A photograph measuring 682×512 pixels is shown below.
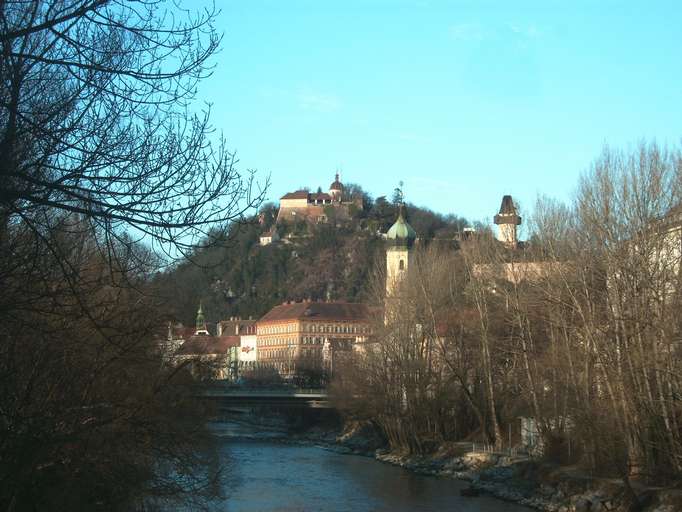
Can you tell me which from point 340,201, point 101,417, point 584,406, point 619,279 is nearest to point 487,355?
point 584,406

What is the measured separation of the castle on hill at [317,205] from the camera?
7018 inches

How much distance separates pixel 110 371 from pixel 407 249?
264ft

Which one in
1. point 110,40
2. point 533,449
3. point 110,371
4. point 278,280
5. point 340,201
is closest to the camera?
point 110,40

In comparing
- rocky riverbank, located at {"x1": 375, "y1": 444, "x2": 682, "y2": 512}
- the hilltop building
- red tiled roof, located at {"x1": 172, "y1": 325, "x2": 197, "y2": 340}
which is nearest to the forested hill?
the hilltop building

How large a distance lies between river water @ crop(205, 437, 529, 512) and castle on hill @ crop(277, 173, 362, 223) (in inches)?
4974

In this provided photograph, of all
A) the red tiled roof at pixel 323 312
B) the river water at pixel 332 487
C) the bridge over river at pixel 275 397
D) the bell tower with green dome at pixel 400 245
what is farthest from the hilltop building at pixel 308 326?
the river water at pixel 332 487

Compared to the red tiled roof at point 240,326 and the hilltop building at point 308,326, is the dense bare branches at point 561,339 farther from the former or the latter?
the red tiled roof at point 240,326

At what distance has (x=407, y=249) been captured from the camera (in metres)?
99.1

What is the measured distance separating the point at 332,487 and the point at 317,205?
145837mm

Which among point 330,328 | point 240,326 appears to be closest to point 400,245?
point 330,328

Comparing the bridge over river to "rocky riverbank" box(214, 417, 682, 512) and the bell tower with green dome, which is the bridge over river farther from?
the bell tower with green dome

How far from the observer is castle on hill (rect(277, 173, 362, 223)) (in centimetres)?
17825

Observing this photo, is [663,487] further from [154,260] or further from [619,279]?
[154,260]

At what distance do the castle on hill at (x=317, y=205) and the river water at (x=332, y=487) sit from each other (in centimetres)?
12633
